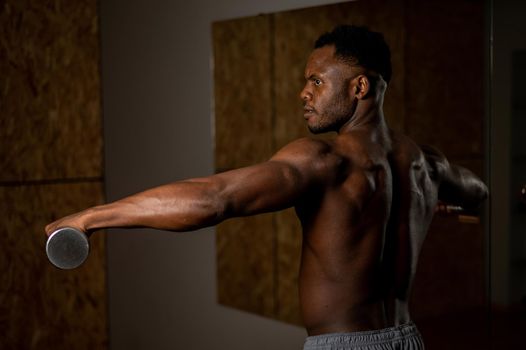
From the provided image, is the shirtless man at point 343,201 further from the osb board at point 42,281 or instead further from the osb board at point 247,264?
the osb board at point 42,281

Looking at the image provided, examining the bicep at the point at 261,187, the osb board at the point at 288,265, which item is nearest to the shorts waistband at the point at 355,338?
the bicep at the point at 261,187

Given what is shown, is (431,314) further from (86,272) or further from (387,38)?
(86,272)

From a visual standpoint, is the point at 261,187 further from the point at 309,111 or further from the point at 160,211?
the point at 309,111

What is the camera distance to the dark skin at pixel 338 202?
1555mm

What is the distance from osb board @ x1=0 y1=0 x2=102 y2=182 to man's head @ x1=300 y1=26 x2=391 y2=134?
94.0 inches

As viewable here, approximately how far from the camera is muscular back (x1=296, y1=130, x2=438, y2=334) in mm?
1767

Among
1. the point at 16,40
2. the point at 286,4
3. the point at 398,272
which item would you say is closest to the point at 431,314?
the point at 398,272

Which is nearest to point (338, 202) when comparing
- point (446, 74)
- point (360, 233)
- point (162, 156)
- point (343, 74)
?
point (360, 233)

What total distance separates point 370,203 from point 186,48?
2.26m

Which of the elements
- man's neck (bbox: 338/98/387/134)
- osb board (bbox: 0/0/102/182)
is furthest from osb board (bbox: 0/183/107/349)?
man's neck (bbox: 338/98/387/134)

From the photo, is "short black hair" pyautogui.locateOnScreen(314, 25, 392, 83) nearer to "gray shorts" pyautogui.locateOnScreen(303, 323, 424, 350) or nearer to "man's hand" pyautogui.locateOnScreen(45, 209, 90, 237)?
"gray shorts" pyautogui.locateOnScreen(303, 323, 424, 350)

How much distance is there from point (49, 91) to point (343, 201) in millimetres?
2683

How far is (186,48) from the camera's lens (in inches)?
150

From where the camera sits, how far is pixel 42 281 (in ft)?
12.9
